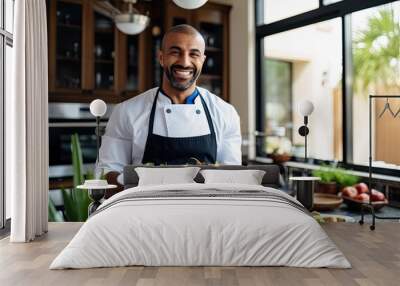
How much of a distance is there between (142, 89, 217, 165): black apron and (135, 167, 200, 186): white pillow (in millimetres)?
235

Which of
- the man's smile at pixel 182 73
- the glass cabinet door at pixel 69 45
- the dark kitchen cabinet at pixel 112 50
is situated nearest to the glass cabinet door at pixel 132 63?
the dark kitchen cabinet at pixel 112 50

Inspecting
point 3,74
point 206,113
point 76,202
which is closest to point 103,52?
point 3,74

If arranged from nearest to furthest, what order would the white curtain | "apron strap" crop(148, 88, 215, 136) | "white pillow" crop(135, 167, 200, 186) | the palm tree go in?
the white curtain, "white pillow" crop(135, 167, 200, 186), the palm tree, "apron strap" crop(148, 88, 215, 136)

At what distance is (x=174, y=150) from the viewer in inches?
204

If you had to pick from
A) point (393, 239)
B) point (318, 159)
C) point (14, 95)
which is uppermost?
point (14, 95)

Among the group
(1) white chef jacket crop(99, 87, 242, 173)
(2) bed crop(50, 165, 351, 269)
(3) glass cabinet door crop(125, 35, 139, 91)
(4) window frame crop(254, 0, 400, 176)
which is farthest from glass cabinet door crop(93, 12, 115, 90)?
(2) bed crop(50, 165, 351, 269)

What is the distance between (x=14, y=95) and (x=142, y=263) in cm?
172

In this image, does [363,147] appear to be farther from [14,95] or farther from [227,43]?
[14,95]

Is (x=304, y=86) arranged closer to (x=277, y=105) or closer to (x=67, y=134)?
(x=277, y=105)

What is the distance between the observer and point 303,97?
6641mm

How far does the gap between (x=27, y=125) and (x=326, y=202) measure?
2.42 metres

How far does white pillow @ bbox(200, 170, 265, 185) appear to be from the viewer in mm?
4902

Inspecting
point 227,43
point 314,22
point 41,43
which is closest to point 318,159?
point 314,22

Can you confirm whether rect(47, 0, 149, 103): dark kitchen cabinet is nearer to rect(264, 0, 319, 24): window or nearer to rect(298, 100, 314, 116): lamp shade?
rect(264, 0, 319, 24): window
